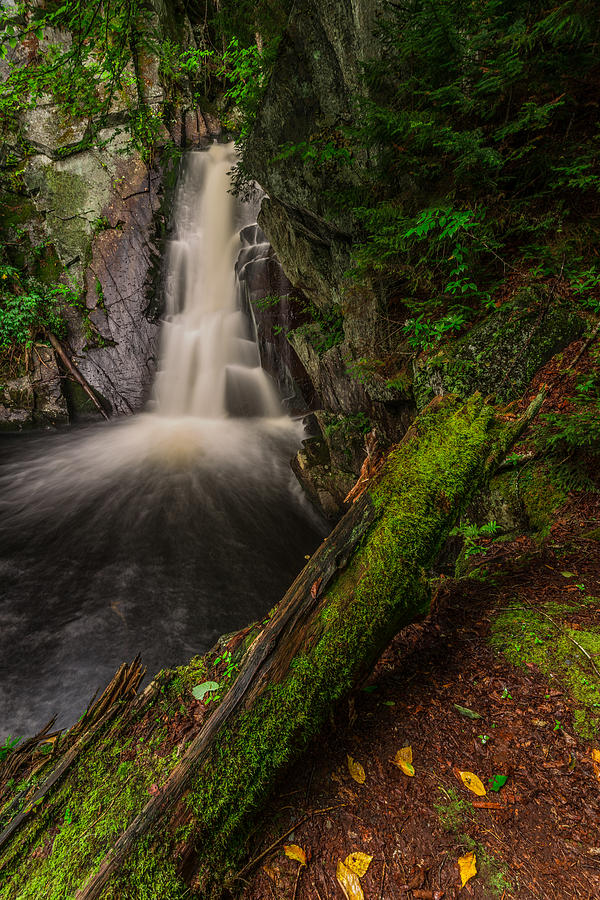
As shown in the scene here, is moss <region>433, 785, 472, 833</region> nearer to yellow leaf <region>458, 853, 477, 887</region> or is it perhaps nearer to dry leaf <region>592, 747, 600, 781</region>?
yellow leaf <region>458, 853, 477, 887</region>

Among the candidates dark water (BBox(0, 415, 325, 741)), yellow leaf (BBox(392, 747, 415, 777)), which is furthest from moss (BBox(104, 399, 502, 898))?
dark water (BBox(0, 415, 325, 741))

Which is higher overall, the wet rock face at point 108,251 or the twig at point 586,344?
the wet rock face at point 108,251

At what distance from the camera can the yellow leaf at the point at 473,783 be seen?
142 centimetres

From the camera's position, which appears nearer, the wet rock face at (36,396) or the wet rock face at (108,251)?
the wet rock face at (36,396)

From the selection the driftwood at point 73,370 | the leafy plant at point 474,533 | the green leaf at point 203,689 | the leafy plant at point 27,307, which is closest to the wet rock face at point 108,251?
the driftwood at point 73,370

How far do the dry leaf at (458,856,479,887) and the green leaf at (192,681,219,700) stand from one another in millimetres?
1221

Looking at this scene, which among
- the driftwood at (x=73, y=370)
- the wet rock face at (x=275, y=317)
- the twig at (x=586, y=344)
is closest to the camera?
the twig at (x=586, y=344)

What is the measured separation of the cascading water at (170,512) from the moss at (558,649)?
12.0ft

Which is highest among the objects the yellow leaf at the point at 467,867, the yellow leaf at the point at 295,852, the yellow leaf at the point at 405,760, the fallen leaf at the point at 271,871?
the yellow leaf at the point at 405,760

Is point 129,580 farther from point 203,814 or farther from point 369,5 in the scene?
point 369,5

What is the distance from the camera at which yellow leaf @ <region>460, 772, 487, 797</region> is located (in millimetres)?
1424

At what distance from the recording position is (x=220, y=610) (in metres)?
5.02

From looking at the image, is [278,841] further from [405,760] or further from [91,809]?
[91,809]

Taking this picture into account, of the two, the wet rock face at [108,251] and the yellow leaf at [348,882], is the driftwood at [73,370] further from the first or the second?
the yellow leaf at [348,882]
